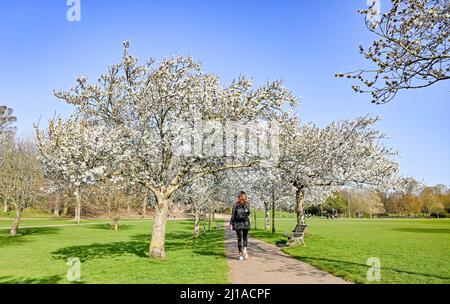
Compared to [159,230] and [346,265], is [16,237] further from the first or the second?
[346,265]

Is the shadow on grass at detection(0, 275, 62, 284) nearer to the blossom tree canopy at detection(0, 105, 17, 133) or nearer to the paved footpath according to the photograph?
the paved footpath

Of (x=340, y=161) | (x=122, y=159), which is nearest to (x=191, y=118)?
(x=122, y=159)

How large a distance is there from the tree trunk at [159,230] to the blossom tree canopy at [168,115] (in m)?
0.04

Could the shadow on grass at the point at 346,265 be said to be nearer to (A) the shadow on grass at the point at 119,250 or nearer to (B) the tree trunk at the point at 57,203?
(A) the shadow on grass at the point at 119,250

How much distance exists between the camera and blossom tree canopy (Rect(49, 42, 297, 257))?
14.7m

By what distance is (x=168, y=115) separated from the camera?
1533 centimetres

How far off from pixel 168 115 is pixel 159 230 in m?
4.89

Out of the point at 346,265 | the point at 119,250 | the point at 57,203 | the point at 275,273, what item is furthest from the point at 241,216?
the point at 57,203

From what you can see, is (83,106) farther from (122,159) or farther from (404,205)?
(404,205)

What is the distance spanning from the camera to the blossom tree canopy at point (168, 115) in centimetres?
1470

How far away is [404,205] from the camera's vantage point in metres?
116

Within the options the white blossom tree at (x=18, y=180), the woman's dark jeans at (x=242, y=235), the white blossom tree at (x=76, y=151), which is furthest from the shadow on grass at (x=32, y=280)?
the white blossom tree at (x=18, y=180)
